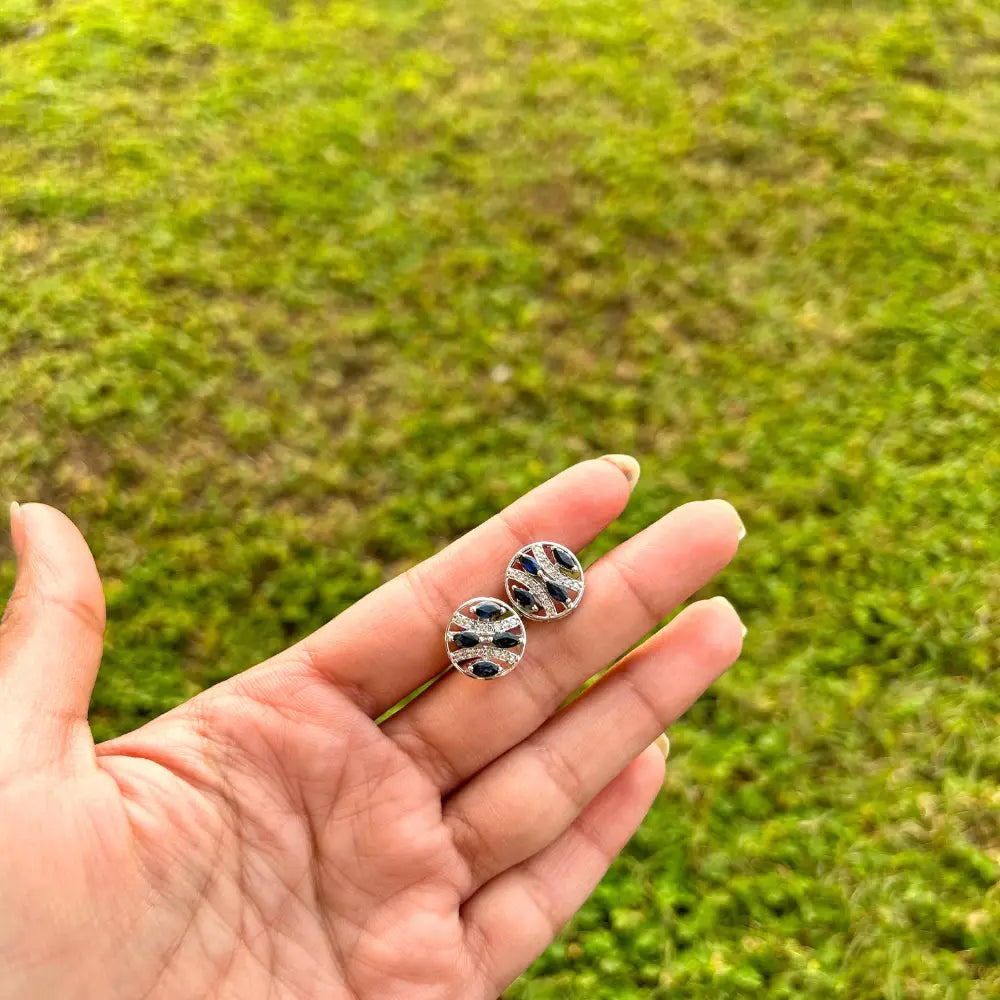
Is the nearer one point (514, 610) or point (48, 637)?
point (48, 637)

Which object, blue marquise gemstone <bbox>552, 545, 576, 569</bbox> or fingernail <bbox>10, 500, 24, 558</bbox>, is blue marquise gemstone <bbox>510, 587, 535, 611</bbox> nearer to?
blue marquise gemstone <bbox>552, 545, 576, 569</bbox>

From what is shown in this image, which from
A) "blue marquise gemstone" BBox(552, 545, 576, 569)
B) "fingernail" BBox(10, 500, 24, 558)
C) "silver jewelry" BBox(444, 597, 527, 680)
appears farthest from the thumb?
"blue marquise gemstone" BBox(552, 545, 576, 569)

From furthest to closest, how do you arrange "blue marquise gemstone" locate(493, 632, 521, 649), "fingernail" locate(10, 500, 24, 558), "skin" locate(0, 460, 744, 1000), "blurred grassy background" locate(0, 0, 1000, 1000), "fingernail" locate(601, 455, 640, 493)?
"blurred grassy background" locate(0, 0, 1000, 1000) → "fingernail" locate(601, 455, 640, 493) → "blue marquise gemstone" locate(493, 632, 521, 649) → "fingernail" locate(10, 500, 24, 558) → "skin" locate(0, 460, 744, 1000)

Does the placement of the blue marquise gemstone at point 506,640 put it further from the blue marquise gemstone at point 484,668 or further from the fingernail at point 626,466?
the fingernail at point 626,466

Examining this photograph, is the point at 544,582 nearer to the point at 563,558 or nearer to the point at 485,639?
the point at 563,558

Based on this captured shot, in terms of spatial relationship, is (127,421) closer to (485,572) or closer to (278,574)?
(278,574)

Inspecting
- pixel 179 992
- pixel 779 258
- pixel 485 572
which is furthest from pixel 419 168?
pixel 179 992

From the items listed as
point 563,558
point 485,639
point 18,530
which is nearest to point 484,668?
point 485,639
